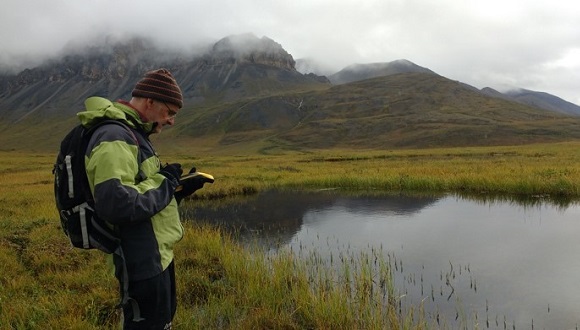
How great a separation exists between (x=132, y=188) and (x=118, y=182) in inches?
→ 4.9

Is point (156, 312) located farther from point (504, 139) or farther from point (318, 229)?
point (504, 139)

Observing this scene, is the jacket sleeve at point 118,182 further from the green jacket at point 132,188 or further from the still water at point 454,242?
the still water at point 454,242

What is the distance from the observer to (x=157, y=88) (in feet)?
12.7

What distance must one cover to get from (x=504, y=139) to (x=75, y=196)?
385 feet

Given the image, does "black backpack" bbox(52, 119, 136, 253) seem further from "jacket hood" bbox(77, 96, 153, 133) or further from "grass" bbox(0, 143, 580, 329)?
"grass" bbox(0, 143, 580, 329)

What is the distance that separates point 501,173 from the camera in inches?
1068

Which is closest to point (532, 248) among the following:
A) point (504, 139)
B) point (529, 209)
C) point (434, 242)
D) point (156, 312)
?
point (434, 242)

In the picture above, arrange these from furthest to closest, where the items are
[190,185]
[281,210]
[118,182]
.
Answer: [281,210] → [190,185] → [118,182]

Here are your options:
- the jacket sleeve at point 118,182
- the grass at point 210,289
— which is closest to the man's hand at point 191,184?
the jacket sleeve at point 118,182

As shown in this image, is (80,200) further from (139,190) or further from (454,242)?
(454,242)

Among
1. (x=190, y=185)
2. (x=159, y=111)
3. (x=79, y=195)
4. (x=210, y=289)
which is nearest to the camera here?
(x=79, y=195)

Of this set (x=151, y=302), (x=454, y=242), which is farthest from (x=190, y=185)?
(x=454, y=242)

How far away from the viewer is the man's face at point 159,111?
394 centimetres

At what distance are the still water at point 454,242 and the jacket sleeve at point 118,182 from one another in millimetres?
6113
